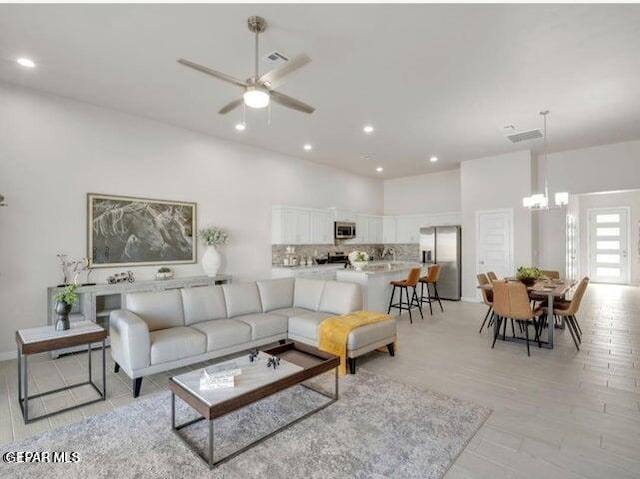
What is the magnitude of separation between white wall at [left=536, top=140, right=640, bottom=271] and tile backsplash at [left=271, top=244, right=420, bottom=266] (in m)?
3.04

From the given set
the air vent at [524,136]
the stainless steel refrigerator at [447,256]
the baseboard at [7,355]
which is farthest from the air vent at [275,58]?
the stainless steel refrigerator at [447,256]

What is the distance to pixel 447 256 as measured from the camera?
8211mm

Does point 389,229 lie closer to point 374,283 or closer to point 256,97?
point 374,283

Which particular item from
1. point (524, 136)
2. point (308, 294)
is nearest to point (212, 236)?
point (308, 294)

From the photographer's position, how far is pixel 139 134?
5.24m

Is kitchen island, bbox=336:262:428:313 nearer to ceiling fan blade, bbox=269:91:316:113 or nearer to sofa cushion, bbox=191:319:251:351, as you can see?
sofa cushion, bbox=191:319:251:351

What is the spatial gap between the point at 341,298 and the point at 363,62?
9.28ft

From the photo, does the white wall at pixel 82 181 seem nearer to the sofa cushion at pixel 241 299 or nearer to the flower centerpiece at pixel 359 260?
the sofa cushion at pixel 241 299

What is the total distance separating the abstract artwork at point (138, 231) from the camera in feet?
15.8

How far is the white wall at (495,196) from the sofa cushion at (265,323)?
5.27m

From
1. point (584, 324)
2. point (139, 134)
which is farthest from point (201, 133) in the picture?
point (584, 324)

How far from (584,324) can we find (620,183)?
3.02m

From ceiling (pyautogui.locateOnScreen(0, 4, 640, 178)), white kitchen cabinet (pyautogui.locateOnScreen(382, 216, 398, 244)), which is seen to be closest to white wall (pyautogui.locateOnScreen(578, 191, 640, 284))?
ceiling (pyautogui.locateOnScreen(0, 4, 640, 178))

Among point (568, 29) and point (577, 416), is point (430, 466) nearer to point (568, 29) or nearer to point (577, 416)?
point (577, 416)
